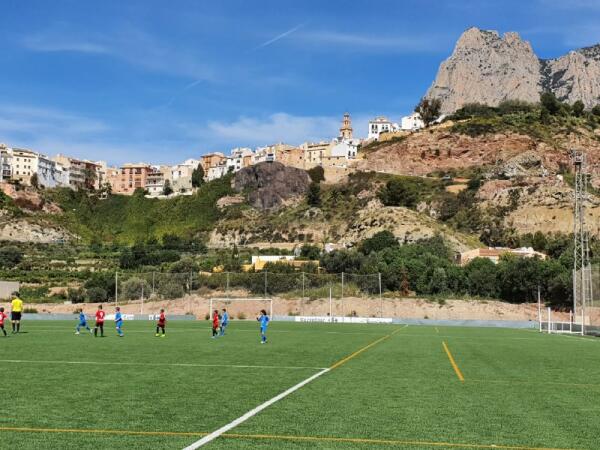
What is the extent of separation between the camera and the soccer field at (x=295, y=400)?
9367mm

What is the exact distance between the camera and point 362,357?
23219 millimetres

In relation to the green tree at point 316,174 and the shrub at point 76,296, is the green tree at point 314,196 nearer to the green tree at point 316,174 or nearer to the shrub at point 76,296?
the green tree at point 316,174

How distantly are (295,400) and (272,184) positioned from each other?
488 ft

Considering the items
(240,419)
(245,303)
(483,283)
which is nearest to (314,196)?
(483,283)

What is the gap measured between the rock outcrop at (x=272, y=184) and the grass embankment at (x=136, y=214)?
736 cm

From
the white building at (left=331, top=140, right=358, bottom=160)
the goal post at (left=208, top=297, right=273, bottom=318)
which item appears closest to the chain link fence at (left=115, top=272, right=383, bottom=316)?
the goal post at (left=208, top=297, right=273, bottom=318)

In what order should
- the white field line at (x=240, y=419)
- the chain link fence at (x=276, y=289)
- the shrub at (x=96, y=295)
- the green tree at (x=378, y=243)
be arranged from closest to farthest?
the white field line at (x=240, y=419) → the chain link fence at (x=276, y=289) → the shrub at (x=96, y=295) → the green tree at (x=378, y=243)

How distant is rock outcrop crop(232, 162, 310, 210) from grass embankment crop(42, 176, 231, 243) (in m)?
7.36

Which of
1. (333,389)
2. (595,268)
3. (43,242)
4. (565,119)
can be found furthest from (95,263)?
(565,119)

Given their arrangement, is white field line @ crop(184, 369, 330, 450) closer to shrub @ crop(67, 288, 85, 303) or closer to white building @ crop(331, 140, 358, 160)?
shrub @ crop(67, 288, 85, 303)

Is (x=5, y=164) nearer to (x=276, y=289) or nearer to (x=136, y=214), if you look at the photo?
(x=136, y=214)

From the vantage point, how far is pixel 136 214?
167m

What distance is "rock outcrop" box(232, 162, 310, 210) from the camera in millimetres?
158375

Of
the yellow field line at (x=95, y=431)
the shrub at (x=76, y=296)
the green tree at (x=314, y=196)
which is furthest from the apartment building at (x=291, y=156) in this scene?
the yellow field line at (x=95, y=431)
